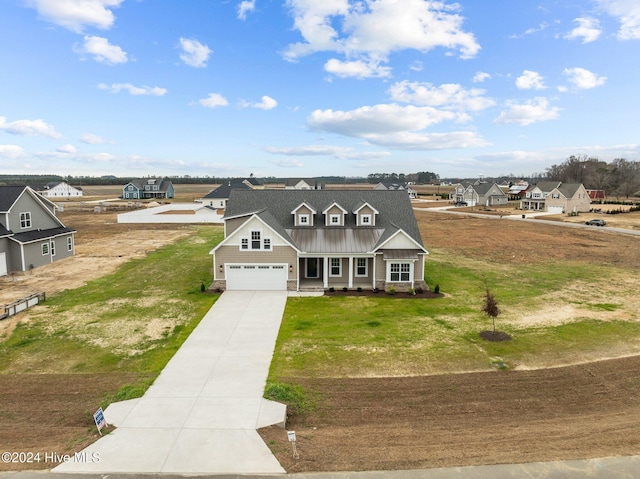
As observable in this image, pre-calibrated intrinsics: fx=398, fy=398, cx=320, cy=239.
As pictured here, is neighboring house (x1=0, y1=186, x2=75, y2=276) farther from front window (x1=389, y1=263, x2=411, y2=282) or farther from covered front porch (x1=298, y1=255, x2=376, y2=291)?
front window (x1=389, y1=263, x2=411, y2=282)

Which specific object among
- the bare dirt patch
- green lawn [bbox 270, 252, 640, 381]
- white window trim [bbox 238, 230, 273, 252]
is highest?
white window trim [bbox 238, 230, 273, 252]

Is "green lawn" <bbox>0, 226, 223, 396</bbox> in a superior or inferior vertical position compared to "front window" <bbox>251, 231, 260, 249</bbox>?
inferior

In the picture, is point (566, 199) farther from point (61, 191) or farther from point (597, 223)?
point (61, 191)

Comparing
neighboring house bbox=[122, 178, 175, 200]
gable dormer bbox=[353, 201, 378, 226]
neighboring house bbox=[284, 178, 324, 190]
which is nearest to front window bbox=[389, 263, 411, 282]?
gable dormer bbox=[353, 201, 378, 226]

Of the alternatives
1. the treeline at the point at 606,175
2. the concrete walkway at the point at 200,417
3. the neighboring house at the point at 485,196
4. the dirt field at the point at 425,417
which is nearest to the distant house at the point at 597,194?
the treeline at the point at 606,175

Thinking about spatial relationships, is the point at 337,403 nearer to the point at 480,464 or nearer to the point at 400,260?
the point at 480,464

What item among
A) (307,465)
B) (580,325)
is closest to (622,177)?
(580,325)
